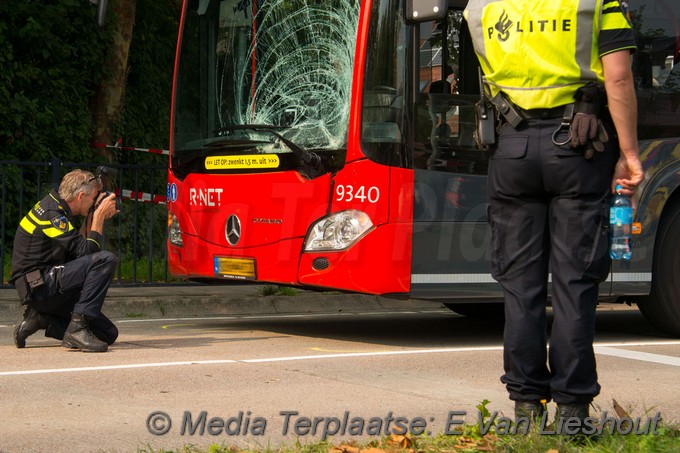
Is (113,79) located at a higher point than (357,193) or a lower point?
higher

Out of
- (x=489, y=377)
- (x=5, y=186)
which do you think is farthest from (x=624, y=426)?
(x=5, y=186)

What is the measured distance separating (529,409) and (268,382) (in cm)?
238

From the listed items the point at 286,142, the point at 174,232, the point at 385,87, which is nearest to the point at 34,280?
the point at 174,232

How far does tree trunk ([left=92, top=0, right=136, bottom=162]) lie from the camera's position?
52.3 feet

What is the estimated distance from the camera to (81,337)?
837cm

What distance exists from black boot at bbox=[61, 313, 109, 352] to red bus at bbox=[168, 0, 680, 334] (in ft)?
4.10

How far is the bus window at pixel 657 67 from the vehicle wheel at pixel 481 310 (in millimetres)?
2331

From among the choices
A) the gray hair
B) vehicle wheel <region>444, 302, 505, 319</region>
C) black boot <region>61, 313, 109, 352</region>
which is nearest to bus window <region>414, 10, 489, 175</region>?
the gray hair

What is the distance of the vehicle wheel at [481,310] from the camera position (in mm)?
10891

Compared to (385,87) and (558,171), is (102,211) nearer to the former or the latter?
(385,87)

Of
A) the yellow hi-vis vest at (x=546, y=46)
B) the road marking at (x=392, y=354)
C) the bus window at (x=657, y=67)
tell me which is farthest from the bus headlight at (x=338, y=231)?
the yellow hi-vis vest at (x=546, y=46)

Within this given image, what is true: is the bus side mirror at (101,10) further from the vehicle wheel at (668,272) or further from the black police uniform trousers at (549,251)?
the black police uniform trousers at (549,251)

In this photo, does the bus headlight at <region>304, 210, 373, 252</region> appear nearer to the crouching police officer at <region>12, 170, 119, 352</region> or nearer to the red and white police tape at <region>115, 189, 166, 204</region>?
the crouching police officer at <region>12, 170, 119, 352</region>

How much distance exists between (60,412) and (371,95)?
11.3 ft
